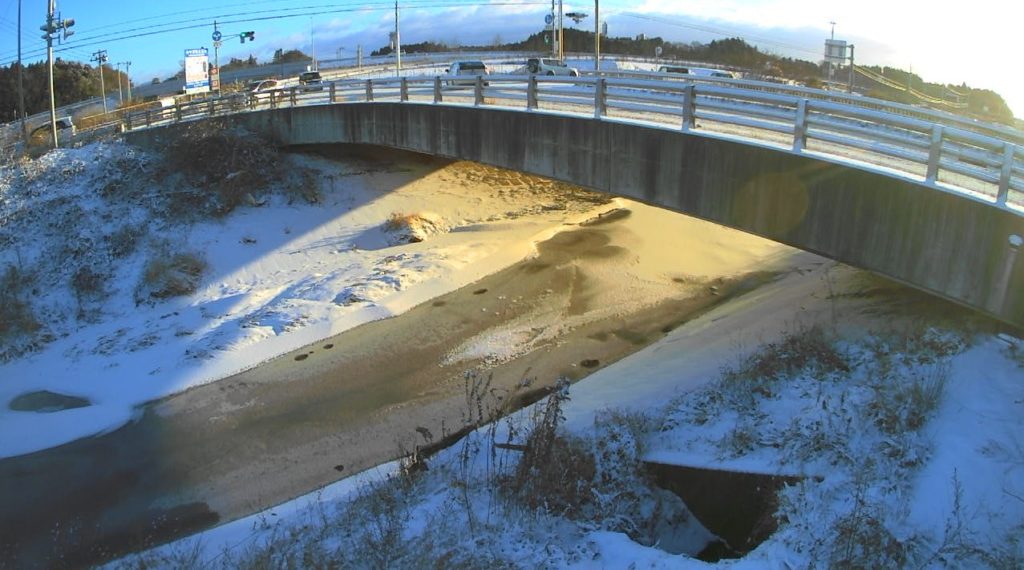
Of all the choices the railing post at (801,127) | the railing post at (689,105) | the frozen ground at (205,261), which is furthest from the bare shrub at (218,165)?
the railing post at (801,127)

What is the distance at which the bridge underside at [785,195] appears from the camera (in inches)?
348

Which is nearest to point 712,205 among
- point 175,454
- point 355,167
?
point 175,454

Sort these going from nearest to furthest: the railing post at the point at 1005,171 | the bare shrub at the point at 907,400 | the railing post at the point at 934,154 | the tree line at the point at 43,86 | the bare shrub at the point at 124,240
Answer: the bare shrub at the point at 907,400, the railing post at the point at 1005,171, the railing post at the point at 934,154, the bare shrub at the point at 124,240, the tree line at the point at 43,86

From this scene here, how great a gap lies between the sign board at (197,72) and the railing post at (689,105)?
35490 mm

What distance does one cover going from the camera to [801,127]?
11094mm

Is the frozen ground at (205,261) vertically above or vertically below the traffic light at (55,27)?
below

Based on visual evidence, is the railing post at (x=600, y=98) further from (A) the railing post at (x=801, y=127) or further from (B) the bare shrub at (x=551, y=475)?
(B) the bare shrub at (x=551, y=475)

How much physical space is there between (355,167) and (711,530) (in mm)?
20219

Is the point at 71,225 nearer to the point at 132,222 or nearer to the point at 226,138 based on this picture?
the point at 132,222

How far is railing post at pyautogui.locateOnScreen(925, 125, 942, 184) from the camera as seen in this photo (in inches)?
357

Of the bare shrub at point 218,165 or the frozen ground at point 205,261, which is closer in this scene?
the frozen ground at point 205,261

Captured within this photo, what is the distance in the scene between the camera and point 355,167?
2536 cm

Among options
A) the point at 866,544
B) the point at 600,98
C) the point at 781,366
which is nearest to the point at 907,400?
the point at 781,366

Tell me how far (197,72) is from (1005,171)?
41.8m
